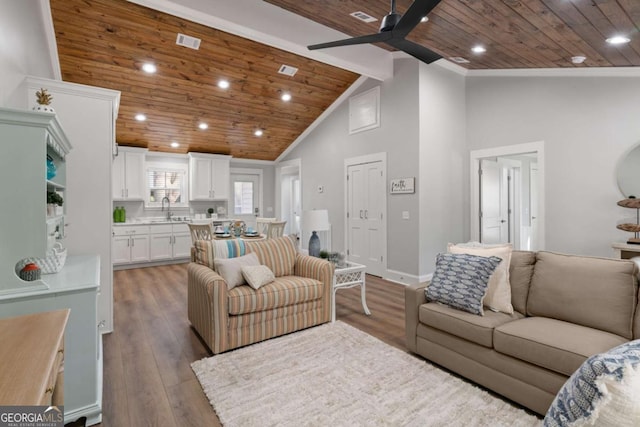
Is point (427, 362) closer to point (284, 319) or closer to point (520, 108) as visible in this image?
point (284, 319)

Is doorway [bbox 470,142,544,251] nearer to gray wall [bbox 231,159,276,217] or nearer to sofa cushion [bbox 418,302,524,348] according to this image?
sofa cushion [bbox 418,302,524,348]

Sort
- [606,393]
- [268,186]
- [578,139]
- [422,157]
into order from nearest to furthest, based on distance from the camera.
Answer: [606,393], [578,139], [422,157], [268,186]

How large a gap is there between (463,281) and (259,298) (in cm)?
163

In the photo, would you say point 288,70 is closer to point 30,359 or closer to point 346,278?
point 346,278

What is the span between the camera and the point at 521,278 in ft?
7.98

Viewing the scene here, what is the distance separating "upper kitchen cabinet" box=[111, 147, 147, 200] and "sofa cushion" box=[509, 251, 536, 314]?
6630mm

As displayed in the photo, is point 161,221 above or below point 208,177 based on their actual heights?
below

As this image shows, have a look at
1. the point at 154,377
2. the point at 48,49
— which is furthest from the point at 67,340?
the point at 48,49

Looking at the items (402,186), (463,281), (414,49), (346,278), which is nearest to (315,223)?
(346,278)

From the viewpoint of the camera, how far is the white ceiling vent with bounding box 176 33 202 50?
4117 millimetres

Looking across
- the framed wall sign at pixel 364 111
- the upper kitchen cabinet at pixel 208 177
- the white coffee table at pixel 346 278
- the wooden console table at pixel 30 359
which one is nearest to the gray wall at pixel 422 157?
the framed wall sign at pixel 364 111

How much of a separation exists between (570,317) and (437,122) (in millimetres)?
3541

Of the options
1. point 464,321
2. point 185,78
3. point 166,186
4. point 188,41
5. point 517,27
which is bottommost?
point 464,321

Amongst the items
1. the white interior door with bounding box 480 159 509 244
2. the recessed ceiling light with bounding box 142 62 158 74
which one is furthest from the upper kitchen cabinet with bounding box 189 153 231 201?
the white interior door with bounding box 480 159 509 244
